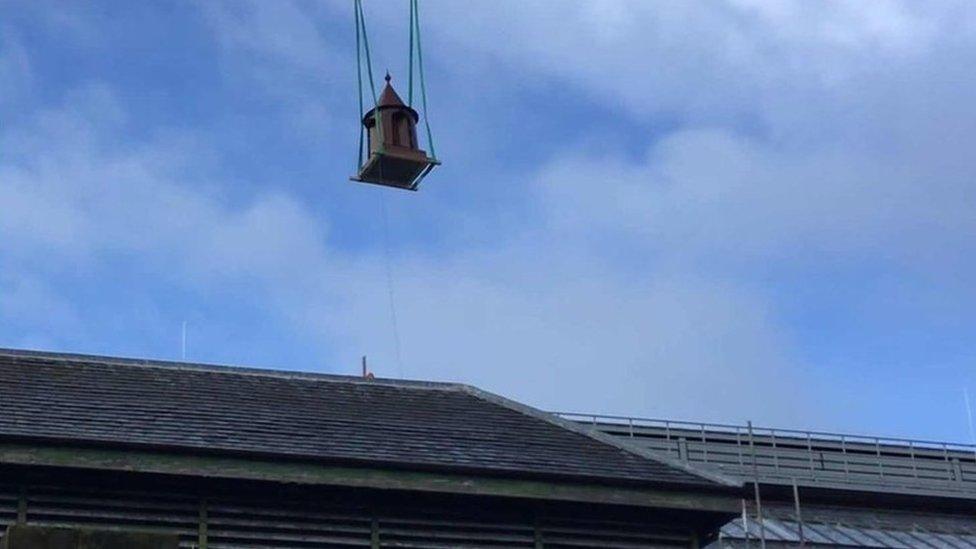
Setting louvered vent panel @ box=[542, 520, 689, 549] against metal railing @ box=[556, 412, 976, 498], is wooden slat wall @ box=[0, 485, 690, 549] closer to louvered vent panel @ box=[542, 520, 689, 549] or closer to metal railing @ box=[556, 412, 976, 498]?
louvered vent panel @ box=[542, 520, 689, 549]

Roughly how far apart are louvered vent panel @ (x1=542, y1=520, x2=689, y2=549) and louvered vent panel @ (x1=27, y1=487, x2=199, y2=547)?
12.4 feet

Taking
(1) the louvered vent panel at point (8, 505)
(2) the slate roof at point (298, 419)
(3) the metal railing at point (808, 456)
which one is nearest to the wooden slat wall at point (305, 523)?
(1) the louvered vent panel at point (8, 505)

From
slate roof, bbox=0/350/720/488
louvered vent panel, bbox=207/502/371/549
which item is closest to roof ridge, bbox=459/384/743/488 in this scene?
slate roof, bbox=0/350/720/488

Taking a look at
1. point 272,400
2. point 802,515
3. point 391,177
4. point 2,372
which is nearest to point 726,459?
point 802,515

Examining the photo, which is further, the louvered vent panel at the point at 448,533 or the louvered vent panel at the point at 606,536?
the louvered vent panel at the point at 606,536

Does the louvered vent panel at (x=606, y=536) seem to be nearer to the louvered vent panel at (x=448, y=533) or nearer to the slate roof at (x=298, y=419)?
the louvered vent panel at (x=448, y=533)

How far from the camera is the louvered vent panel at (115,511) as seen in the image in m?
17.9

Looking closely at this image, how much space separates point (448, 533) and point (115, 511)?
11.1 feet

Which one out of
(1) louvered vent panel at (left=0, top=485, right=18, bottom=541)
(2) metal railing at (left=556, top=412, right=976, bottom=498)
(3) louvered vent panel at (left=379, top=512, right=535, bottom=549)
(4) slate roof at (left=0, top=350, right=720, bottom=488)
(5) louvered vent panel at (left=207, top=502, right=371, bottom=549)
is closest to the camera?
(1) louvered vent panel at (left=0, top=485, right=18, bottom=541)

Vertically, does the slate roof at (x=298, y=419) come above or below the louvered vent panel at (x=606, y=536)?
above

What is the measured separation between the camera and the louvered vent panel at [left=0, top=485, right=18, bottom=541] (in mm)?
17781

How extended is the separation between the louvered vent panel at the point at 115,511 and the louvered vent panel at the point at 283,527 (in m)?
0.25

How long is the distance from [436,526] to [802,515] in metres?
9.66

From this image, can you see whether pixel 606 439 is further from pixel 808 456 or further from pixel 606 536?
pixel 808 456
